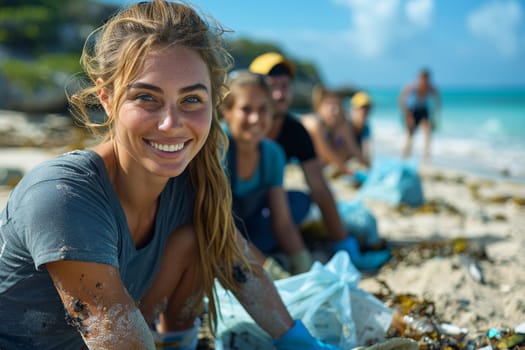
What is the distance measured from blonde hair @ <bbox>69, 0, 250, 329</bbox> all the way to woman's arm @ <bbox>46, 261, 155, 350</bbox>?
1.71 ft

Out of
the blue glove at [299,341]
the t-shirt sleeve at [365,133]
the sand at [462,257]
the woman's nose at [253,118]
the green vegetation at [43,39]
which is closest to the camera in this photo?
the blue glove at [299,341]

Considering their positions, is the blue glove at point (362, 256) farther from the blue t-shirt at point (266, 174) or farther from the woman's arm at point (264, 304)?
the woman's arm at point (264, 304)

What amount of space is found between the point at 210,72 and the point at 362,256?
239 centimetres

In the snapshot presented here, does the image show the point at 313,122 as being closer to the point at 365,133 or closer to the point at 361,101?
the point at 361,101

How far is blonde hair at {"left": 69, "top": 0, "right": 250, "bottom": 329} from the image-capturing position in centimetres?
163

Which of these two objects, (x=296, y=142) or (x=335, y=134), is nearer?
(x=296, y=142)

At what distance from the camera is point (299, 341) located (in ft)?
6.72

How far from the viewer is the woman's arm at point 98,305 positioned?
148 centimetres

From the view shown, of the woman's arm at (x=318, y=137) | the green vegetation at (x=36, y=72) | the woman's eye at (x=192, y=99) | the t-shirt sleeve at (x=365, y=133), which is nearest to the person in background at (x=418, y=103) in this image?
the t-shirt sleeve at (x=365, y=133)

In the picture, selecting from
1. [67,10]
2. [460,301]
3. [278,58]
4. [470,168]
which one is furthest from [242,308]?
[67,10]

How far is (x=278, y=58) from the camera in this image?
4270 mm

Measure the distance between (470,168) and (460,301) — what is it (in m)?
7.14

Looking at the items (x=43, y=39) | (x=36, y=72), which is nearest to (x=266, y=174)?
(x=36, y=72)

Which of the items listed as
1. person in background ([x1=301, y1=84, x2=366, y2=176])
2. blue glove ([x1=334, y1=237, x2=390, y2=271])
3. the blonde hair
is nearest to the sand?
blue glove ([x1=334, y1=237, x2=390, y2=271])
